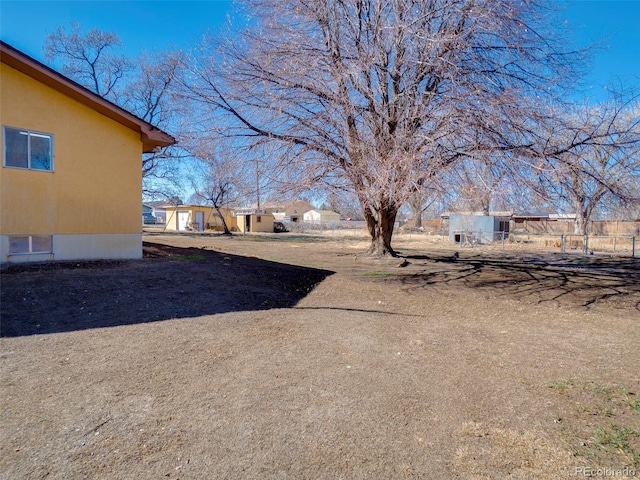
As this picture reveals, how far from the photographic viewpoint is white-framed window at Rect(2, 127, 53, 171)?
27.9 feet

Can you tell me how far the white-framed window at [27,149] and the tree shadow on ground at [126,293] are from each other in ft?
7.71

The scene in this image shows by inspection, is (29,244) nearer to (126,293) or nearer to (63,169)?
(63,169)

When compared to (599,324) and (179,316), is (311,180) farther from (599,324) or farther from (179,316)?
(599,324)

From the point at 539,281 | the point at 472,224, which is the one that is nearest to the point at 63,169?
the point at 539,281

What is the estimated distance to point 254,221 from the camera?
4534 cm

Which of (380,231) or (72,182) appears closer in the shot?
(72,182)

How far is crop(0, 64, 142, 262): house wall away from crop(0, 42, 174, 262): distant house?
0.06 ft

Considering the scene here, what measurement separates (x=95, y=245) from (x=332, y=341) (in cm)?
784

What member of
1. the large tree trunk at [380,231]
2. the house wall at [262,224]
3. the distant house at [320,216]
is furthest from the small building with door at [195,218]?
the large tree trunk at [380,231]

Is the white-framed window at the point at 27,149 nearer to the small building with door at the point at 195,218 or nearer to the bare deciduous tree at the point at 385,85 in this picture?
the bare deciduous tree at the point at 385,85

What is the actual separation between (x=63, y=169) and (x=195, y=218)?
36.6 m

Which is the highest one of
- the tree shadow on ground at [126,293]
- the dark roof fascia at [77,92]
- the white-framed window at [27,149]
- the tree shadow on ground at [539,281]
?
the dark roof fascia at [77,92]

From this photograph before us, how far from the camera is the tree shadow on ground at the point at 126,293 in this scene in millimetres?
5398

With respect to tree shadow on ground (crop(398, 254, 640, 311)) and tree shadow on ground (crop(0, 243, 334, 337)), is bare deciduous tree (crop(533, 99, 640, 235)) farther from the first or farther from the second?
tree shadow on ground (crop(0, 243, 334, 337))
